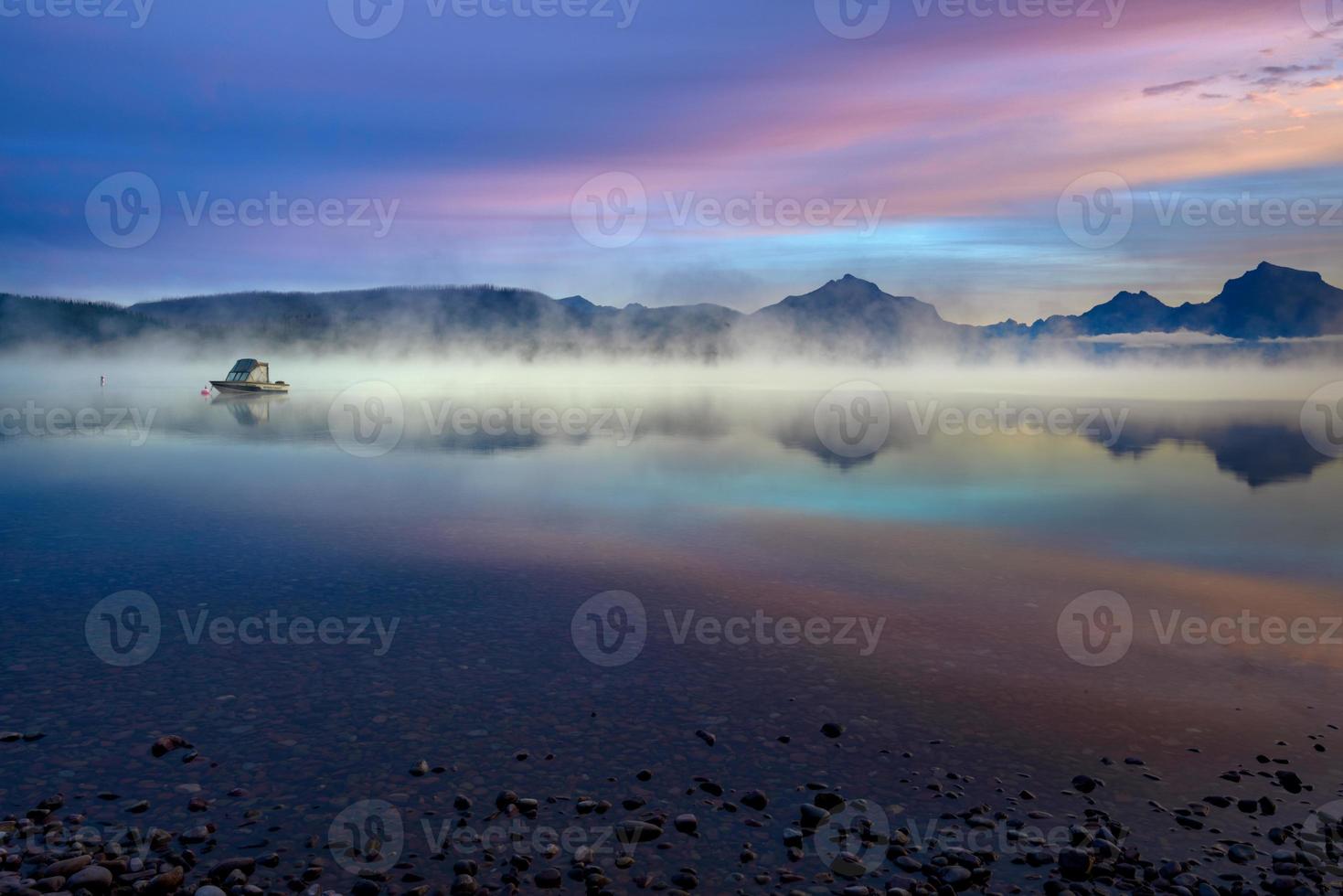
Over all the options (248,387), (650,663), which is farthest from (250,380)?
(650,663)

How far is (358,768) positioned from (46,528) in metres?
19.6

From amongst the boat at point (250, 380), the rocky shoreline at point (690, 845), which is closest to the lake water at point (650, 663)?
the rocky shoreline at point (690, 845)

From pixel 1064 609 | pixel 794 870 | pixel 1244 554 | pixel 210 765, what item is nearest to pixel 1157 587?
pixel 1064 609

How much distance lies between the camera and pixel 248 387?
11094cm

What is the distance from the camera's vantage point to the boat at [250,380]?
11043 centimetres

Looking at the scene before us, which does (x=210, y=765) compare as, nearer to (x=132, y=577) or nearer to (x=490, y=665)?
(x=490, y=665)

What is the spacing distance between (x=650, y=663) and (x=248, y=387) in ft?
363

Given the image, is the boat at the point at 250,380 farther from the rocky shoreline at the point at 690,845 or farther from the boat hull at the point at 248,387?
the rocky shoreline at the point at 690,845

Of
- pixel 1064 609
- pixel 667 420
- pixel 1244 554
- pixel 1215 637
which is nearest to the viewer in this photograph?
pixel 1215 637

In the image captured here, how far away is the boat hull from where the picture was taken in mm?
109000

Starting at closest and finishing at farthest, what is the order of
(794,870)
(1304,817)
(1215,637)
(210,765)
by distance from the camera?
(794,870)
(1304,817)
(210,765)
(1215,637)

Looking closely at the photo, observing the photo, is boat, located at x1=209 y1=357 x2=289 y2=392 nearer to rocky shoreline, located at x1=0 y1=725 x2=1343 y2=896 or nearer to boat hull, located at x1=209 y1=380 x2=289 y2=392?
boat hull, located at x1=209 y1=380 x2=289 y2=392

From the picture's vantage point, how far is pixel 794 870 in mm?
8867

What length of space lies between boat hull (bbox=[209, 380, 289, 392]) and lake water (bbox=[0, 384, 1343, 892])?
80259mm
